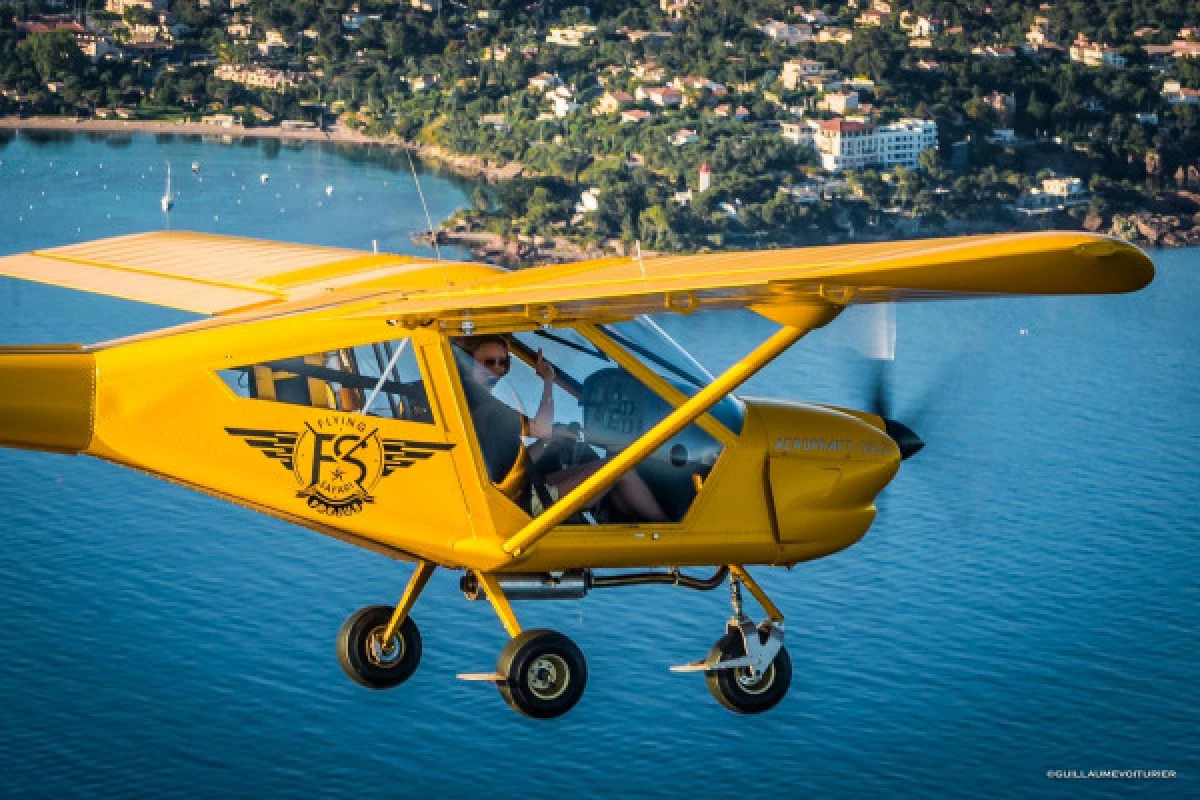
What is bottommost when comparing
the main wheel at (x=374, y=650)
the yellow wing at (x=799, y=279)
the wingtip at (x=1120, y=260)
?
the main wheel at (x=374, y=650)

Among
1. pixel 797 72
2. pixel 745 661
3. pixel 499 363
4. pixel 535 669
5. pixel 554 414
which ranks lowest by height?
pixel 797 72

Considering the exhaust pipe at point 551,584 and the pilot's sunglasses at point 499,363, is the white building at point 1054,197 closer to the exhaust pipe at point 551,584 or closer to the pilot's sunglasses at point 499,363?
the exhaust pipe at point 551,584

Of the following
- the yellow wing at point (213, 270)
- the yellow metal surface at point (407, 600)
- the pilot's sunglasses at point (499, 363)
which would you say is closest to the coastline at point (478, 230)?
the yellow wing at point (213, 270)

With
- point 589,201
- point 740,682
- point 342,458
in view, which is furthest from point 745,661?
point 589,201

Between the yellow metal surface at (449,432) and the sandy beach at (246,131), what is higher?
the yellow metal surface at (449,432)

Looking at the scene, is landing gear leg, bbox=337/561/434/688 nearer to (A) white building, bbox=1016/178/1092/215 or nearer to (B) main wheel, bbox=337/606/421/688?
(B) main wheel, bbox=337/606/421/688

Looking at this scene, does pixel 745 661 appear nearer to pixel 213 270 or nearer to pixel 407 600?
pixel 407 600

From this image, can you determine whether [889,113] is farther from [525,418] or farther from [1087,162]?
[525,418]

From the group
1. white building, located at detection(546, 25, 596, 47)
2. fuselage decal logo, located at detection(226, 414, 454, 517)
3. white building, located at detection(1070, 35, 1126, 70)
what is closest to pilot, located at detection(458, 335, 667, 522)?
fuselage decal logo, located at detection(226, 414, 454, 517)
